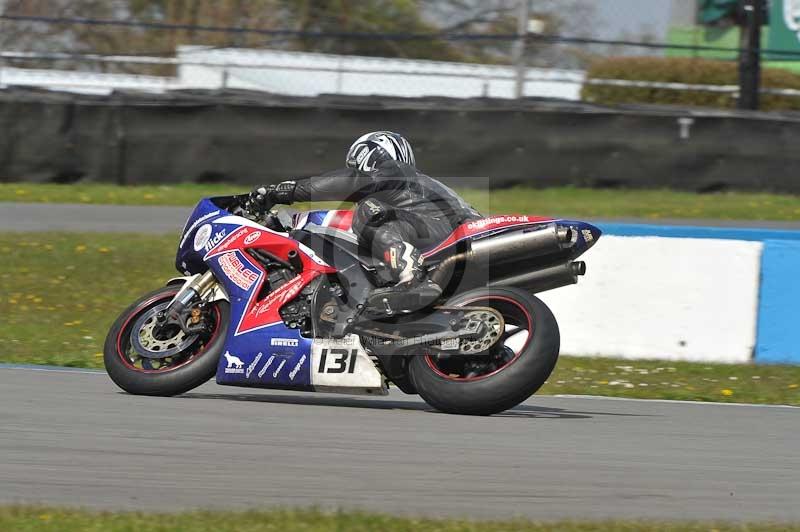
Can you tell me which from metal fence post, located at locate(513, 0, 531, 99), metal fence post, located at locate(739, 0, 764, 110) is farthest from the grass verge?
metal fence post, located at locate(739, 0, 764, 110)

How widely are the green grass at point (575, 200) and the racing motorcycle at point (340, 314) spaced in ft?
29.5

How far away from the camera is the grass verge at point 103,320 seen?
849 centimetres

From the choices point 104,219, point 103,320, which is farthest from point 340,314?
Result: point 104,219

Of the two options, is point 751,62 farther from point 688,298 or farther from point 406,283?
point 406,283

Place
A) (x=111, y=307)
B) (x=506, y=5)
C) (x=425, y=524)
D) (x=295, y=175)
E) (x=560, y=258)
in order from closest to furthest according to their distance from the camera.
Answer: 1. (x=425, y=524)
2. (x=560, y=258)
3. (x=111, y=307)
4. (x=295, y=175)
5. (x=506, y=5)

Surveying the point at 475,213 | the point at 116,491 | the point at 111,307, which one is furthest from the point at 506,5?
the point at 116,491

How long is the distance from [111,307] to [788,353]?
5345 mm

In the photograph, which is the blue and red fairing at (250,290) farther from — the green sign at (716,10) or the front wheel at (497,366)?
the green sign at (716,10)

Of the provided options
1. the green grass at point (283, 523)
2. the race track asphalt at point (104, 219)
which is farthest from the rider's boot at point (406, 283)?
the race track asphalt at point (104, 219)

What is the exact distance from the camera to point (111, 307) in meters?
11.0

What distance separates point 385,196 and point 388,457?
5.44 ft

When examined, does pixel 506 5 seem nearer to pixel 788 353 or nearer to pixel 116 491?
pixel 788 353

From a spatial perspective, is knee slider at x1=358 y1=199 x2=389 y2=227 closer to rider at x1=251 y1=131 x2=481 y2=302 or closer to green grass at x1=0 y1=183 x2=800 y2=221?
rider at x1=251 y1=131 x2=481 y2=302

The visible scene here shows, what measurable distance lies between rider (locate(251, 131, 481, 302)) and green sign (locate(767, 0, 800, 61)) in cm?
2184
